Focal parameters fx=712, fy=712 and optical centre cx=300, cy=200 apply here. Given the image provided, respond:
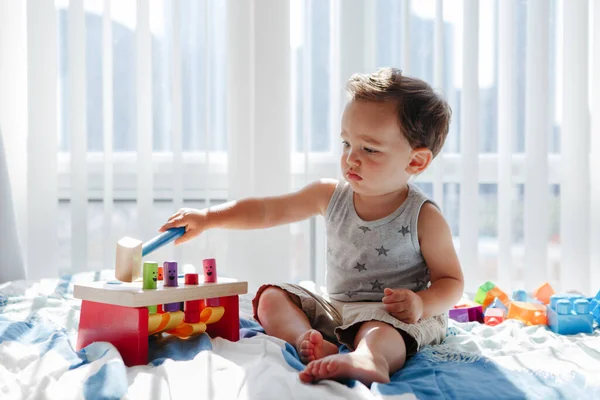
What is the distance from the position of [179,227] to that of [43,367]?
0.37m

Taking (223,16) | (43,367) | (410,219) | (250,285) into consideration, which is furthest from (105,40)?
(43,367)

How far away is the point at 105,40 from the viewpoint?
6.40ft

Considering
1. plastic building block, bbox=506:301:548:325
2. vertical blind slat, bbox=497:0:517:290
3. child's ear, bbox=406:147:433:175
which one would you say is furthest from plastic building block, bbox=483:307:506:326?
vertical blind slat, bbox=497:0:517:290

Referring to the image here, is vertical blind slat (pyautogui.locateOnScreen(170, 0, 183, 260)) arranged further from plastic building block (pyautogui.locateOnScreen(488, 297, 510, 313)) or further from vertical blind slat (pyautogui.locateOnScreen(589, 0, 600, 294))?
vertical blind slat (pyautogui.locateOnScreen(589, 0, 600, 294))

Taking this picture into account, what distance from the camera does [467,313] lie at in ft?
4.76

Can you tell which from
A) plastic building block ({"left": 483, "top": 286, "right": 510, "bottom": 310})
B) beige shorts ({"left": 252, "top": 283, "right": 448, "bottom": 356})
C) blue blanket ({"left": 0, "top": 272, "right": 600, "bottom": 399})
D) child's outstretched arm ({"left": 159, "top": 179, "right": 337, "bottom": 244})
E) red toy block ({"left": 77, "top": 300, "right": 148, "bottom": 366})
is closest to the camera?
blue blanket ({"left": 0, "top": 272, "right": 600, "bottom": 399})

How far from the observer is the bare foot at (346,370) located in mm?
905

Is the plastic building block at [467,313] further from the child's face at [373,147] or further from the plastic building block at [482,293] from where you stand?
the child's face at [373,147]

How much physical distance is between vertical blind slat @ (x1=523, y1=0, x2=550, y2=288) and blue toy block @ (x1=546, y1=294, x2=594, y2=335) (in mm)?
644

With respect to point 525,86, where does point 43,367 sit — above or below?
below

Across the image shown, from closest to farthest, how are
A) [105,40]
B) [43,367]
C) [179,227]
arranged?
1. [43,367]
2. [179,227]
3. [105,40]

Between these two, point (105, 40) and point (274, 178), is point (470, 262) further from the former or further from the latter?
point (105, 40)

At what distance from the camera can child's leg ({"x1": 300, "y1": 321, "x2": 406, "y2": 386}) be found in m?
0.91

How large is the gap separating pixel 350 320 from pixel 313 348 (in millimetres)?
160
